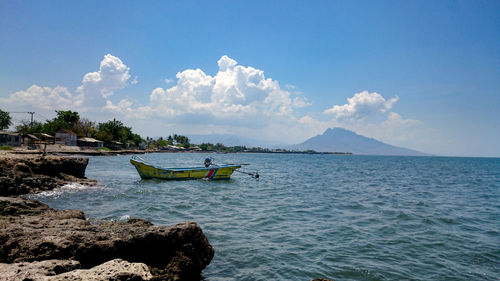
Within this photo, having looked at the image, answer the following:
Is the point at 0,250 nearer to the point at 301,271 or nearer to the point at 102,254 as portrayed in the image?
the point at 102,254

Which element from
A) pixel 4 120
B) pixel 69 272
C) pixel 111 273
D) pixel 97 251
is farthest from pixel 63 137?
pixel 111 273

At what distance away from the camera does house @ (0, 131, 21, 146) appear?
48.9m

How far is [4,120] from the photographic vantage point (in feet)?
229

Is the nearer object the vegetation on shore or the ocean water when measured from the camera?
the ocean water

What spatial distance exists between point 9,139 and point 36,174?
44215mm

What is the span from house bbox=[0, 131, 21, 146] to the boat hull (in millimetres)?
39691

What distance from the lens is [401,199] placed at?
17.7m

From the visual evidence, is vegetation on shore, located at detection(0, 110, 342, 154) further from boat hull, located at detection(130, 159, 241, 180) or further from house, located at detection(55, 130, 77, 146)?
boat hull, located at detection(130, 159, 241, 180)

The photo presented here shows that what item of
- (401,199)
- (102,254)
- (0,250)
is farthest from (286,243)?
(401,199)

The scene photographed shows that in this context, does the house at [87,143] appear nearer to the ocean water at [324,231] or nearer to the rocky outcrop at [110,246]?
the ocean water at [324,231]

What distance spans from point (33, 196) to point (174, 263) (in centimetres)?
1198

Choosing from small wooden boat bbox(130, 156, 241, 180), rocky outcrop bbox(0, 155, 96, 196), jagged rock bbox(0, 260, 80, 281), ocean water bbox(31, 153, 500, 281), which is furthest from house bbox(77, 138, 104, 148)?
jagged rock bbox(0, 260, 80, 281)

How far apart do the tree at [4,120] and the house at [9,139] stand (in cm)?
2362

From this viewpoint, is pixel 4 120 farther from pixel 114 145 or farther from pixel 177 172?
pixel 177 172
